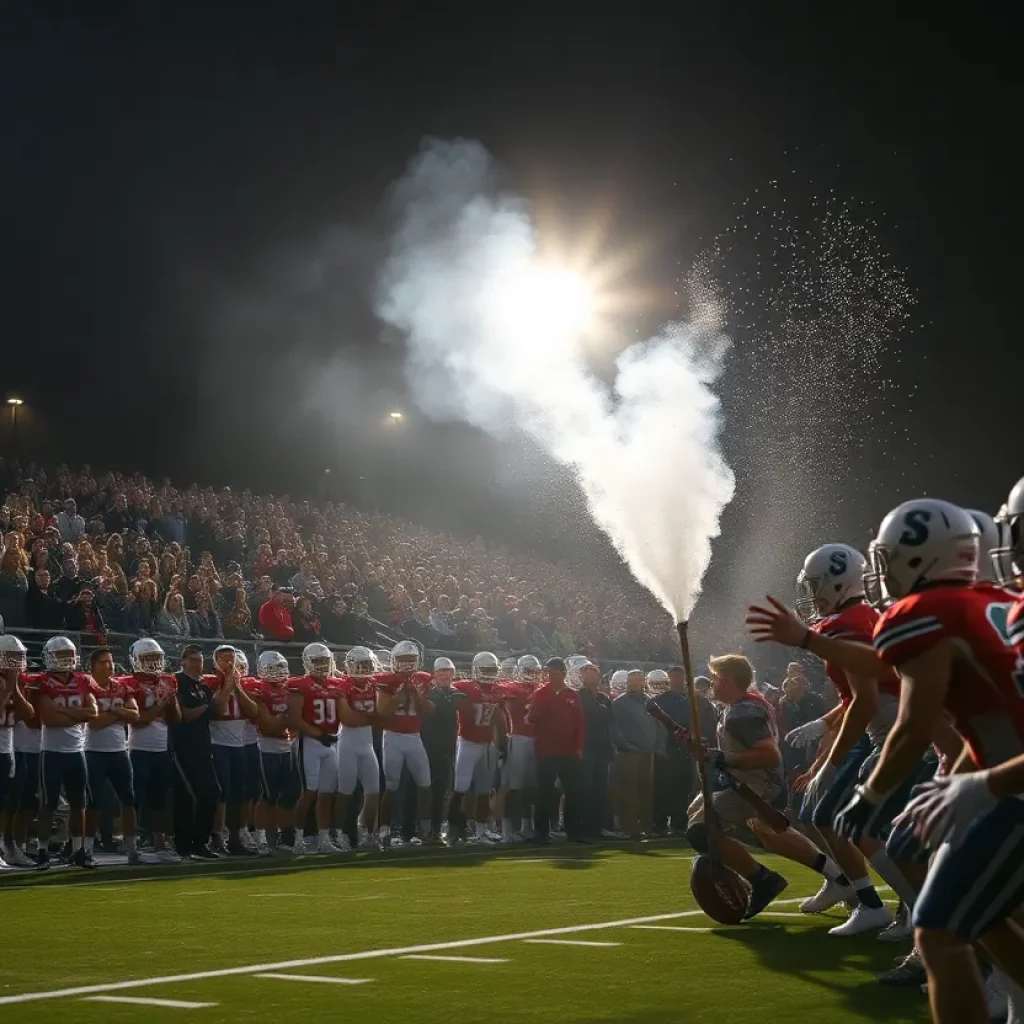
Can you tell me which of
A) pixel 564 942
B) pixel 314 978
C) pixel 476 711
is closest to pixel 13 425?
pixel 476 711

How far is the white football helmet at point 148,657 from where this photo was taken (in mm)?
14766

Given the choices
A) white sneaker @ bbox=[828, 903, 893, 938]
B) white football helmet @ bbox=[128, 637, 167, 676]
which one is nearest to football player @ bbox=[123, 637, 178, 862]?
white football helmet @ bbox=[128, 637, 167, 676]

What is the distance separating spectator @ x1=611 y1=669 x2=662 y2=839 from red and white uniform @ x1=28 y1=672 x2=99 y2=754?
7033 millimetres

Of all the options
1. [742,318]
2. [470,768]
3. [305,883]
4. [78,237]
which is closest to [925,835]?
[305,883]

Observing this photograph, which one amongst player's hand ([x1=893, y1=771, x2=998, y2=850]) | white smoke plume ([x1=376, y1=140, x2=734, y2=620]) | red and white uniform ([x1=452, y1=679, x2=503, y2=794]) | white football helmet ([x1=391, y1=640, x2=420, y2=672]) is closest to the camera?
player's hand ([x1=893, y1=771, x2=998, y2=850])

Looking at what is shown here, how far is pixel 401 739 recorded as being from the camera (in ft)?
55.0

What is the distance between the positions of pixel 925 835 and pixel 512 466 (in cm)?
3143

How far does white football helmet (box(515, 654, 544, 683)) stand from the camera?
19.3 meters

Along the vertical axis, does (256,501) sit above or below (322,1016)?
above

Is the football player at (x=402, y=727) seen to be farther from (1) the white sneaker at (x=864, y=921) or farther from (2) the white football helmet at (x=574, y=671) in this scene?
(1) the white sneaker at (x=864, y=921)

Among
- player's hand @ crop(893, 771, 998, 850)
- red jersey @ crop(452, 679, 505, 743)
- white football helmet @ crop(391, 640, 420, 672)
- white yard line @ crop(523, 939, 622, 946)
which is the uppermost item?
white football helmet @ crop(391, 640, 420, 672)

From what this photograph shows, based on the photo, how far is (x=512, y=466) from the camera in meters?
35.5

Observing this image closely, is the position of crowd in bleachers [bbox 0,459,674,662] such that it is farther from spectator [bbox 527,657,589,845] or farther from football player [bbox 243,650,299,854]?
spectator [bbox 527,657,589,845]

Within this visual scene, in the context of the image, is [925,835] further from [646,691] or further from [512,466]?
[512,466]
